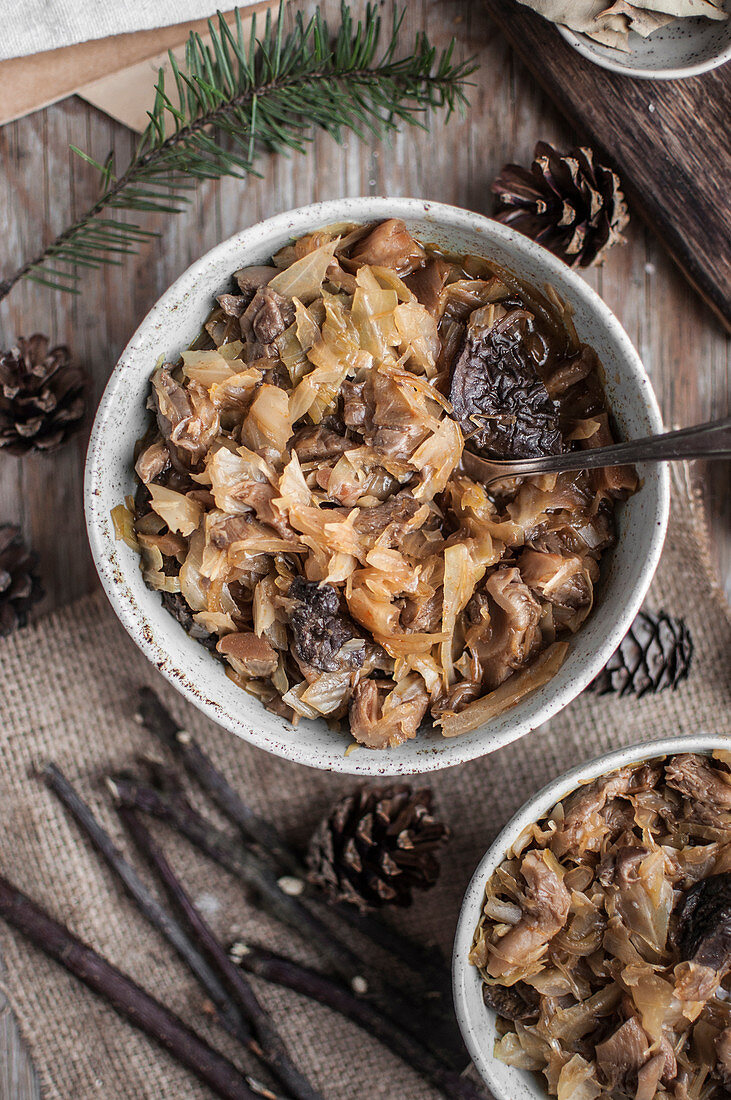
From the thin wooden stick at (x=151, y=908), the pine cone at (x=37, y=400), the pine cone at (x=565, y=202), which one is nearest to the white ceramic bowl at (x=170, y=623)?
the pine cone at (x=565, y=202)

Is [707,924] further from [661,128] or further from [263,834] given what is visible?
[661,128]

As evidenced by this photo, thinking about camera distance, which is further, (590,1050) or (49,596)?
(49,596)

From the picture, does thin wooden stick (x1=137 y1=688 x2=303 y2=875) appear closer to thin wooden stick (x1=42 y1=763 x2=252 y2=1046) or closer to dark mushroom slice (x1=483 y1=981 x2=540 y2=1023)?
thin wooden stick (x1=42 y1=763 x2=252 y2=1046)

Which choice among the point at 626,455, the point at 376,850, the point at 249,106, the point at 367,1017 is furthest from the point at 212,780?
the point at 249,106

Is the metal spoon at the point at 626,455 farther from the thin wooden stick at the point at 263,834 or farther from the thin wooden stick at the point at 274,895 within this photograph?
the thin wooden stick at the point at 274,895

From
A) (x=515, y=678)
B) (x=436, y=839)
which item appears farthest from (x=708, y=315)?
(x=436, y=839)

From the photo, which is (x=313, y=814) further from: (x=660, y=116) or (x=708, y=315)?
(x=660, y=116)
